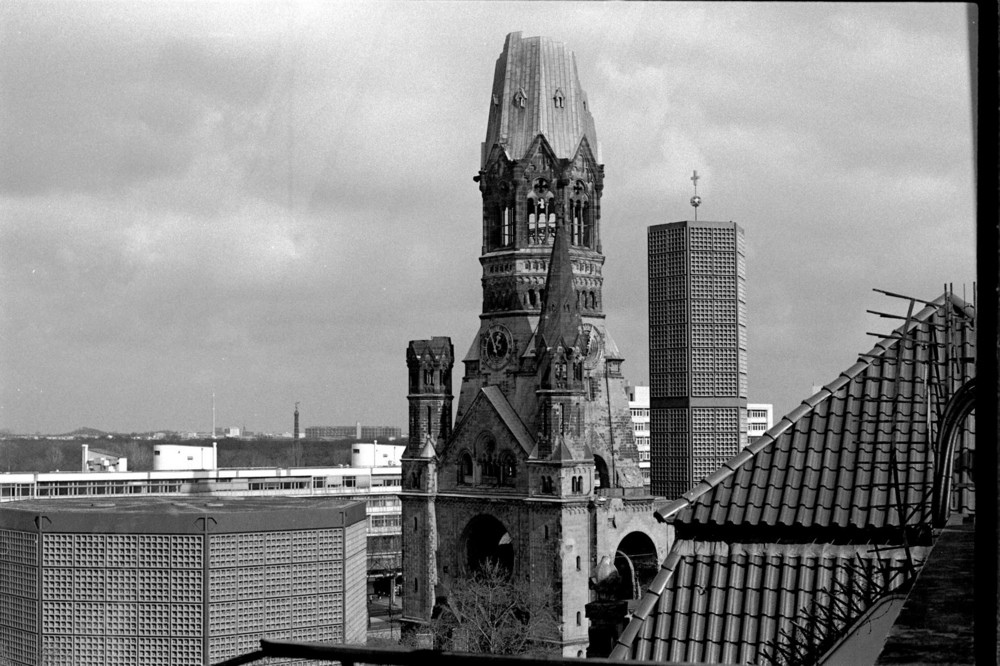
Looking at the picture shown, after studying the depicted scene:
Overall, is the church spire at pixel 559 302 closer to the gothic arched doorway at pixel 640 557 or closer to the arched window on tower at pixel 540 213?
the arched window on tower at pixel 540 213

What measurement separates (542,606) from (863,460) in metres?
39.7

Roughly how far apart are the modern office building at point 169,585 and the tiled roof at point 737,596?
22.0m

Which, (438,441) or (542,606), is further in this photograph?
(438,441)

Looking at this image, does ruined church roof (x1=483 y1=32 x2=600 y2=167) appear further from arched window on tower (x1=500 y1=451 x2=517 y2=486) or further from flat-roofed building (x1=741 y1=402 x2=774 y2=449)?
flat-roofed building (x1=741 y1=402 x2=774 y2=449)

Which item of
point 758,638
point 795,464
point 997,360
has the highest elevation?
point 997,360

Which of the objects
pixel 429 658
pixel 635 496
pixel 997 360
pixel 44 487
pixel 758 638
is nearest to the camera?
pixel 997 360

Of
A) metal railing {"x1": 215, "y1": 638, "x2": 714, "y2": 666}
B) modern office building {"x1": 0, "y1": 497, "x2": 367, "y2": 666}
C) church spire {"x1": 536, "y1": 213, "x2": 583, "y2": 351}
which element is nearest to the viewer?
metal railing {"x1": 215, "y1": 638, "x2": 714, "y2": 666}

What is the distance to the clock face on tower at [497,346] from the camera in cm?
6038

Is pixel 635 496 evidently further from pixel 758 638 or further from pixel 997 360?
pixel 997 360

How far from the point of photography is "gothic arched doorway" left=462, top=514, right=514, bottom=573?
192 ft

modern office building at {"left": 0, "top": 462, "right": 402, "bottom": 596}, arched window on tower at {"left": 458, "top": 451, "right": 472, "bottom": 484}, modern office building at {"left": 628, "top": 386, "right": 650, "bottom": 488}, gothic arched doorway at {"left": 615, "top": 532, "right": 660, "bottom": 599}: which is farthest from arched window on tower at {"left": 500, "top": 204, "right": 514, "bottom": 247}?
modern office building at {"left": 628, "top": 386, "right": 650, "bottom": 488}

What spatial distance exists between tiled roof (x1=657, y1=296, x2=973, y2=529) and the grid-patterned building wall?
207ft

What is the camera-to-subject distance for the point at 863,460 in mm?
13875

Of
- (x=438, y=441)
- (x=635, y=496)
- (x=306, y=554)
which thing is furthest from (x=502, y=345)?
(x=306, y=554)
